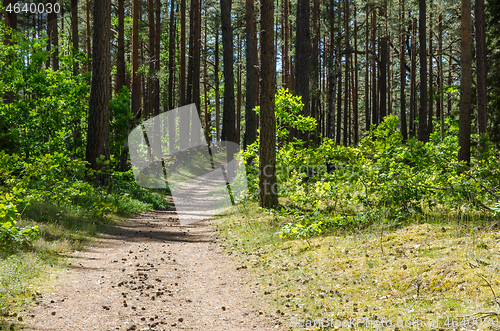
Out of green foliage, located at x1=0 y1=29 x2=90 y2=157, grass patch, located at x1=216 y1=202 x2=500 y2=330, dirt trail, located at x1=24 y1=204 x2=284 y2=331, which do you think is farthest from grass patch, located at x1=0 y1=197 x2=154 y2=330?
green foliage, located at x1=0 y1=29 x2=90 y2=157

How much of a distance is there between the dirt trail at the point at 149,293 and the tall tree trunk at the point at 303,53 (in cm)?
895

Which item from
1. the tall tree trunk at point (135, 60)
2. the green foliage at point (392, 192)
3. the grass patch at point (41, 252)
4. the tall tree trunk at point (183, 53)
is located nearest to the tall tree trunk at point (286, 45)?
the tall tree trunk at point (183, 53)

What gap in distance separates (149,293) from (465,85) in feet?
41.9

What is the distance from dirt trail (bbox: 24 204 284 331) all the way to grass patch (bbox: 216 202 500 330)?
494 millimetres

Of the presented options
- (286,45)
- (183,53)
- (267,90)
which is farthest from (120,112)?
(286,45)

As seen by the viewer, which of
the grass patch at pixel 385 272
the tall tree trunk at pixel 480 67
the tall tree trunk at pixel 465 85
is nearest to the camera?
the grass patch at pixel 385 272

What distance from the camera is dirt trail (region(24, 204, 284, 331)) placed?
4422mm

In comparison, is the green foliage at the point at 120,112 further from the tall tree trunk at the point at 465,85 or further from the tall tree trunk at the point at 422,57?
the tall tree trunk at the point at 422,57

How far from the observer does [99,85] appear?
1261cm

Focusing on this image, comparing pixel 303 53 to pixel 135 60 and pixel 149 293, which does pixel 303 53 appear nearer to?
pixel 135 60

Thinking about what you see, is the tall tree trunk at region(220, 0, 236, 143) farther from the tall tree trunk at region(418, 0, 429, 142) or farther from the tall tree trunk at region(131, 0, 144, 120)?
the tall tree trunk at region(418, 0, 429, 142)

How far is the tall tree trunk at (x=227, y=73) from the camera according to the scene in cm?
1936

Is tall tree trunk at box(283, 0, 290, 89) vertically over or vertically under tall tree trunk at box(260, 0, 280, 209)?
over

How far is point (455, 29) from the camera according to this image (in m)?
22.6
